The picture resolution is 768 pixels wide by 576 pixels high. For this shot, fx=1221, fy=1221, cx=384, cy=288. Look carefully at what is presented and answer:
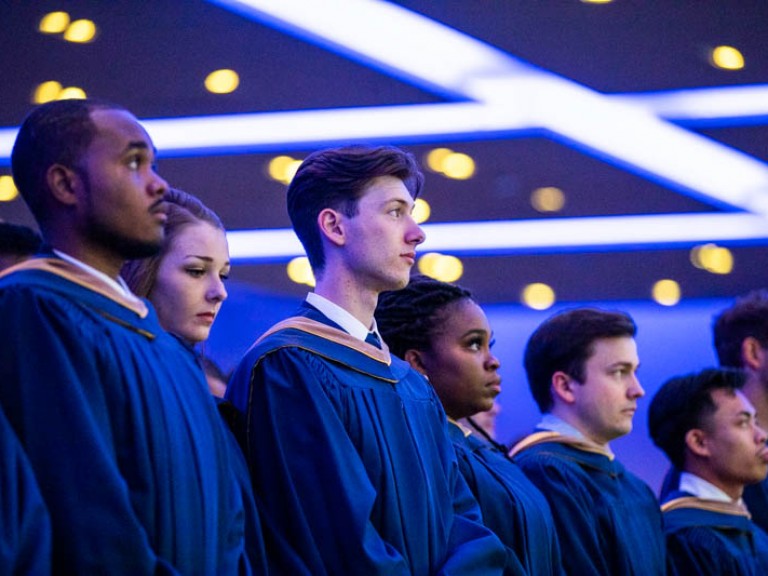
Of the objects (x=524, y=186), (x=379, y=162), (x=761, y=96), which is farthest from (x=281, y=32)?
(x=379, y=162)

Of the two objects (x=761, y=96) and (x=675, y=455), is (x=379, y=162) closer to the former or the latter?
(x=675, y=455)

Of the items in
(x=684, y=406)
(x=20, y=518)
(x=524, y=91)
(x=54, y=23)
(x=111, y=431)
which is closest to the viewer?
(x=20, y=518)

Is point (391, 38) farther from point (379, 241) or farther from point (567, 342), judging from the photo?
point (379, 241)

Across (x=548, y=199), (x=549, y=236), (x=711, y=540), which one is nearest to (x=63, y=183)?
(x=711, y=540)

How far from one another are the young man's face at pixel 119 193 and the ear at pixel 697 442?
8.38 feet

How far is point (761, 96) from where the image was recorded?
5.66 meters

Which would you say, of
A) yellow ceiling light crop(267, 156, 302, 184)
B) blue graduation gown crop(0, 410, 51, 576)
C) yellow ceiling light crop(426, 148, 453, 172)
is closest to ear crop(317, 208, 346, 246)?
blue graduation gown crop(0, 410, 51, 576)

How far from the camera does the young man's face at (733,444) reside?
414cm

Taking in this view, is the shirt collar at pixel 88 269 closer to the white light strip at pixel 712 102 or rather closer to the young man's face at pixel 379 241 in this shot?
the young man's face at pixel 379 241

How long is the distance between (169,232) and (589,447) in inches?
64.0

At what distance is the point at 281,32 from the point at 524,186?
5.23 ft

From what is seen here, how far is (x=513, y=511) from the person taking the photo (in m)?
3.33

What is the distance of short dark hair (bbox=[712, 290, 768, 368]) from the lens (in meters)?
4.75

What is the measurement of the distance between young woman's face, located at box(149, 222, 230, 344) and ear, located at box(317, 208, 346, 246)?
0.26m
